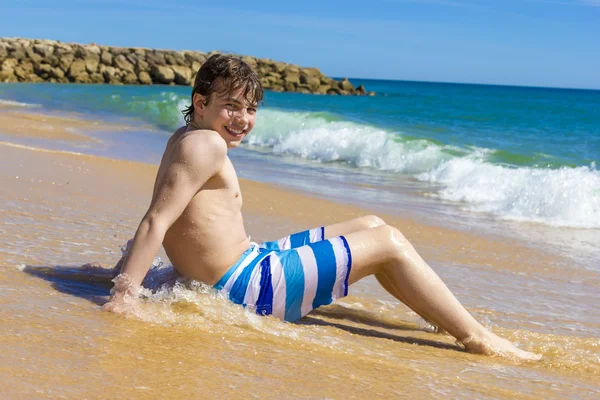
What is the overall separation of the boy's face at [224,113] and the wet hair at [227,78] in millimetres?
18

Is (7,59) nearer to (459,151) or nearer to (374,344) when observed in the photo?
(459,151)

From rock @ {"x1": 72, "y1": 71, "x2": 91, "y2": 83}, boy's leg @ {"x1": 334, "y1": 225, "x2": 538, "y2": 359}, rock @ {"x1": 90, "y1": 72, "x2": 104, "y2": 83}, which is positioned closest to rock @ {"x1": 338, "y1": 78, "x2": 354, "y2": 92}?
rock @ {"x1": 90, "y1": 72, "x2": 104, "y2": 83}

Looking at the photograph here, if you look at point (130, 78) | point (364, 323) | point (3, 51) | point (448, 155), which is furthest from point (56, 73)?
point (364, 323)

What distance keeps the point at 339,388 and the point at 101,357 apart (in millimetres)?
767

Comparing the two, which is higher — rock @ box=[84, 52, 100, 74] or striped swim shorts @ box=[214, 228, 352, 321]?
rock @ box=[84, 52, 100, 74]

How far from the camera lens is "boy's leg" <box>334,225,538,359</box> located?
10.6ft

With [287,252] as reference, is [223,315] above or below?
below

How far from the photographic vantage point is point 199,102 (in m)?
3.29

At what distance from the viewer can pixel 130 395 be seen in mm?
2158

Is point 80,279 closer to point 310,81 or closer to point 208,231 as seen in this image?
point 208,231

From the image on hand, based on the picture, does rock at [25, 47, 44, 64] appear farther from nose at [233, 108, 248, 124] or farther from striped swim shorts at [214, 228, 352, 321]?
striped swim shorts at [214, 228, 352, 321]

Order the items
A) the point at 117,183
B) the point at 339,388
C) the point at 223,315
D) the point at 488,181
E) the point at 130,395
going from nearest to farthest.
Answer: the point at 130,395, the point at 339,388, the point at 223,315, the point at 117,183, the point at 488,181

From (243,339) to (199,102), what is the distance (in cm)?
107

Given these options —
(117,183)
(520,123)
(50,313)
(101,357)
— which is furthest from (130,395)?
(520,123)
